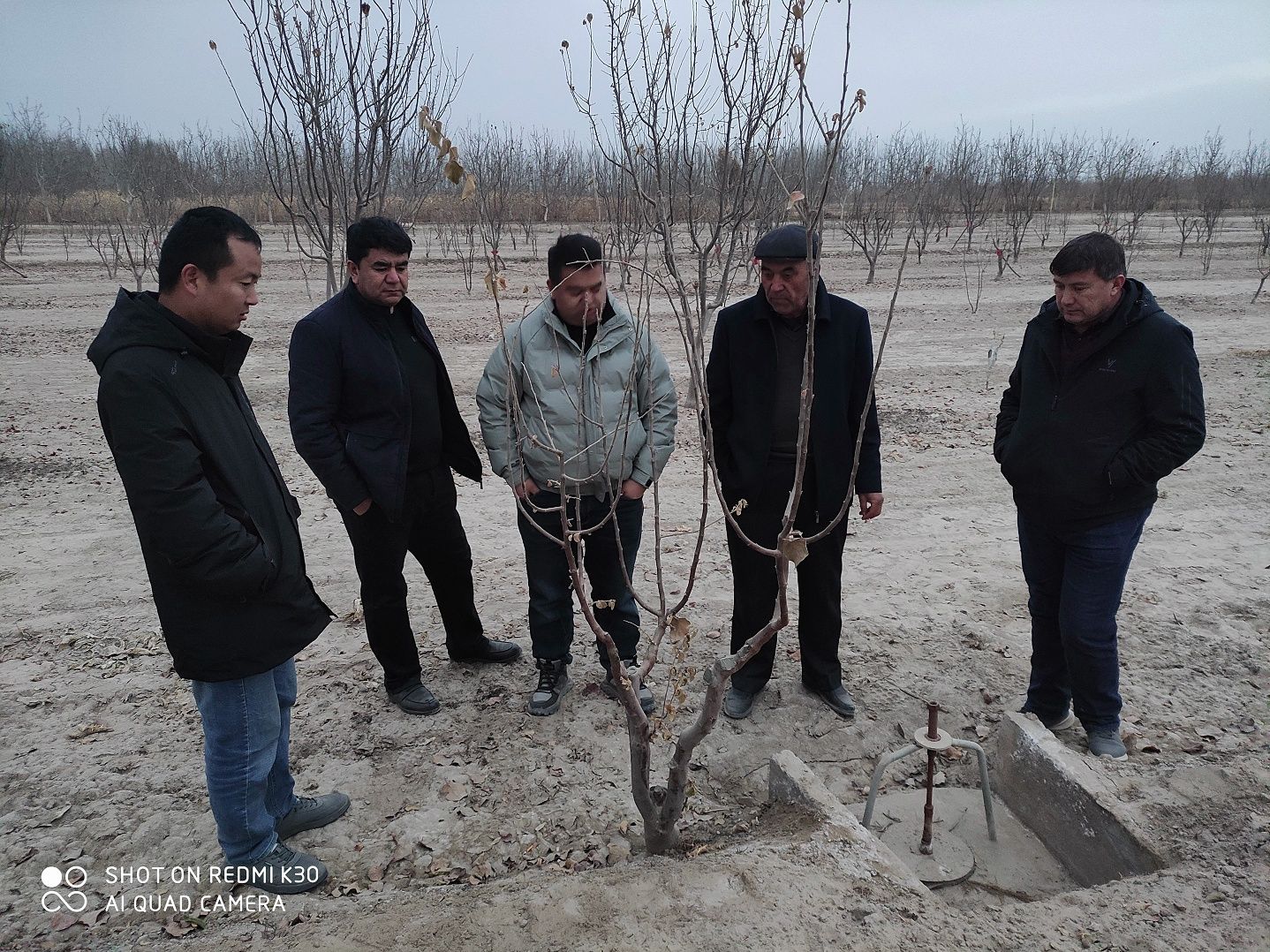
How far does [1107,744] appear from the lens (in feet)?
8.63

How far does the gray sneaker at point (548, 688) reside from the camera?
9.77 ft

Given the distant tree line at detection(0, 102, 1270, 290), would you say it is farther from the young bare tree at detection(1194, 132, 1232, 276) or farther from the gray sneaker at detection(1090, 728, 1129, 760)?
the gray sneaker at detection(1090, 728, 1129, 760)

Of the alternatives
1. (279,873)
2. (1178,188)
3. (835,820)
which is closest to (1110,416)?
(835,820)

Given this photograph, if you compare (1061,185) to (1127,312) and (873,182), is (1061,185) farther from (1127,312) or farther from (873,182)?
(1127,312)

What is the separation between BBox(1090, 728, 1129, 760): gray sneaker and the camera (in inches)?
103

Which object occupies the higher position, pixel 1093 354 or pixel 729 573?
pixel 1093 354

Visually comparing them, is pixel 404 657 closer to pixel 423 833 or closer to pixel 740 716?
pixel 423 833

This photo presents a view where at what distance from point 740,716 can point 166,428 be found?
2.16 metres

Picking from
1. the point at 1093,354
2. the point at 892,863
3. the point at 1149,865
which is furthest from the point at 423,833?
the point at 1093,354

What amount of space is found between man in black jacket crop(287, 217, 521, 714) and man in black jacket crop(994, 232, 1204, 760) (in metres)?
2.05

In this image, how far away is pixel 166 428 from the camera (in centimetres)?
174

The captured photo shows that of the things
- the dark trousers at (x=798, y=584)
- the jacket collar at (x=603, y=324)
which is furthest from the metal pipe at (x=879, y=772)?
the jacket collar at (x=603, y=324)

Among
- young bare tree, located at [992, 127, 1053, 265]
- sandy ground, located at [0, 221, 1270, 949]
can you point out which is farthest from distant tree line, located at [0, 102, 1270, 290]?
sandy ground, located at [0, 221, 1270, 949]

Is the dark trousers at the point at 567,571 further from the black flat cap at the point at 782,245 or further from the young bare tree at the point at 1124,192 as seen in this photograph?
the young bare tree at the point at 1124,192
